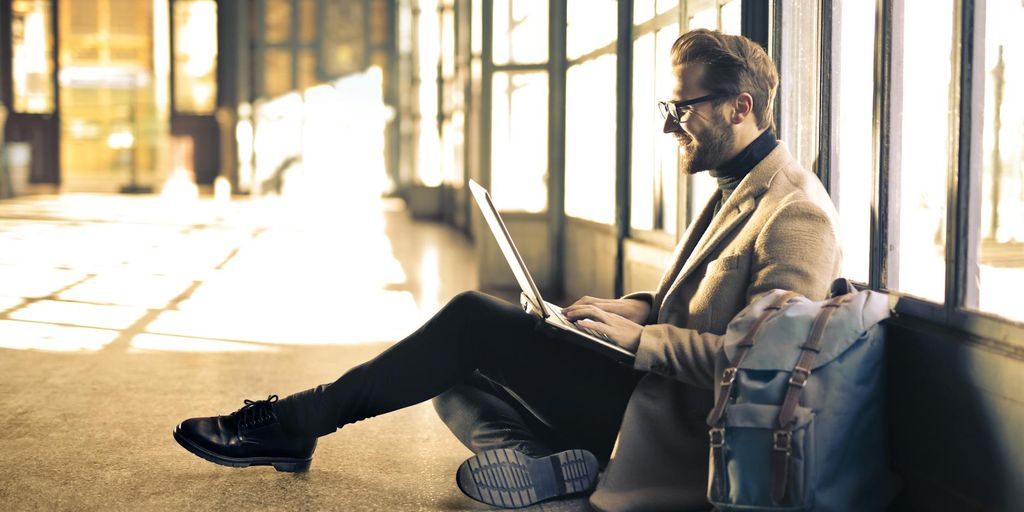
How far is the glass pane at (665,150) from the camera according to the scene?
17.8 ft

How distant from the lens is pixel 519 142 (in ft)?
27.7

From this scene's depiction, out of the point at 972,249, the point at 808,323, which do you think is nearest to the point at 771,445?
the point at 808,323

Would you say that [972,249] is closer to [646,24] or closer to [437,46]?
[646,24]

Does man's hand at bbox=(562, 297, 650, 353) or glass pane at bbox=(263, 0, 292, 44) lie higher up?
glass pane at bbox=(263, 0, 292, 44)

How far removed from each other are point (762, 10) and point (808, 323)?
1750mm

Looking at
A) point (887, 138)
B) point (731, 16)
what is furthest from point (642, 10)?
point (887, 138)

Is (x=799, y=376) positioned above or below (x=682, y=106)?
below

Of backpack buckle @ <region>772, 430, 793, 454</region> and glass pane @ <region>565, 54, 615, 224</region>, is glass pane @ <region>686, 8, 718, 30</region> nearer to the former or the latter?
glass pane @ <region>565, 54, 615, 224</region>

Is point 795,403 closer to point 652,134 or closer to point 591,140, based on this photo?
point 652,134

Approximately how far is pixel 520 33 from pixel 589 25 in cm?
104

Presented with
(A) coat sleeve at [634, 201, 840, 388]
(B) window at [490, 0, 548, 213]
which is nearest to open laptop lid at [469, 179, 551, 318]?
(A) coat sleeve at [634, 201, 840, 388]

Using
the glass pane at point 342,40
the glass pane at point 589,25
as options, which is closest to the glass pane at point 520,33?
the glass pane at point 589,25

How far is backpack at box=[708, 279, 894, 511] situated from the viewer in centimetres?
231

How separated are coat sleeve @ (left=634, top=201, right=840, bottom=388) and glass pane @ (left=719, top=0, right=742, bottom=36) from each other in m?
1.66
